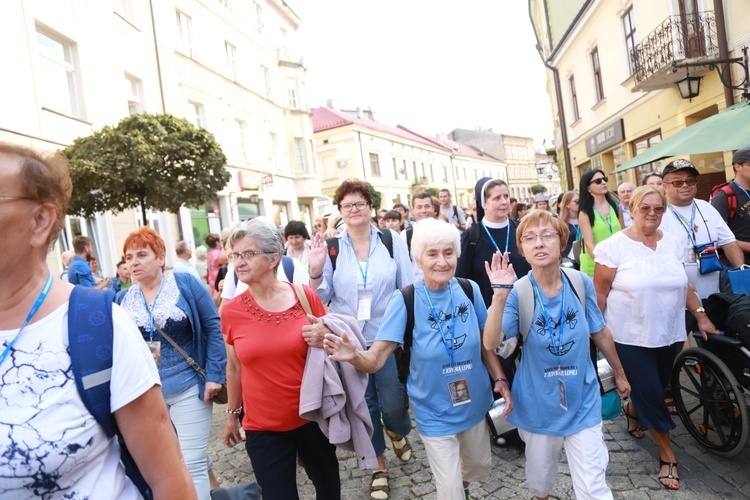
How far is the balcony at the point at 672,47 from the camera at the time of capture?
9781 millimetres

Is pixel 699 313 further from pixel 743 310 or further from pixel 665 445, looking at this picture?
pixel 665 445

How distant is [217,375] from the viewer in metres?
3.19

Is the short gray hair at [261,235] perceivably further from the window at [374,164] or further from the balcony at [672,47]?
the window at [374,164]

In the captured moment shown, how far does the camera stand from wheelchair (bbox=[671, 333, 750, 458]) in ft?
10.5

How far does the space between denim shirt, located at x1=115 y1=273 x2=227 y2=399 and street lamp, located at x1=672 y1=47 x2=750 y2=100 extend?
9095 mm

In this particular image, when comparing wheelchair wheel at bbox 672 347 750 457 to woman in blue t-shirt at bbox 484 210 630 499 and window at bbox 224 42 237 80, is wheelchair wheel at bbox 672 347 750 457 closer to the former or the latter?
woman in blue t-shirt at bbox 484 210 630 499

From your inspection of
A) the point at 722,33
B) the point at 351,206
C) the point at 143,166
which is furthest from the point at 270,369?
the point at 722,33

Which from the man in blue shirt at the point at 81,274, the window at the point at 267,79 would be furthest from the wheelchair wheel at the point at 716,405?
the window at the point at 267,79

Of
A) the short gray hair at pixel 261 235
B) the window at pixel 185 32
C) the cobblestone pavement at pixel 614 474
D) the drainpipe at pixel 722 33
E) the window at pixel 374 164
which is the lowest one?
the cobblestone pavement at pixel 614 474

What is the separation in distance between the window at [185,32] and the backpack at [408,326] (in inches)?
743

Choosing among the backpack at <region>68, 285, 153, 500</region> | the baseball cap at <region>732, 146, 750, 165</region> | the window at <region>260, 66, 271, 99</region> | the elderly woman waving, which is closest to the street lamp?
the baseball cap at <region>732, 146, 750, 165</region>

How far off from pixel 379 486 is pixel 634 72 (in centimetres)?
1272

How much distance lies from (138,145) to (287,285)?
7515 millimetres

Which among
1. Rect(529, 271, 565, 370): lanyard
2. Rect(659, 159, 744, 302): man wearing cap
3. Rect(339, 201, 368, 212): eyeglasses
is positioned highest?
Rect(339, 201, 368, 212): eyeglasses
